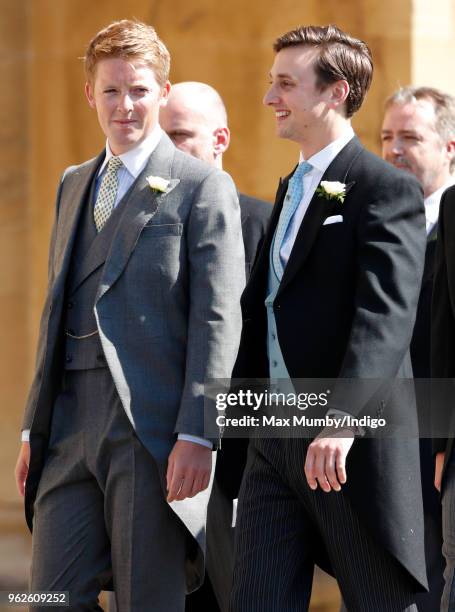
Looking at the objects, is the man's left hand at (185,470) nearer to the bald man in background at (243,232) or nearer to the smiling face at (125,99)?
the bald man in background at (243,232)

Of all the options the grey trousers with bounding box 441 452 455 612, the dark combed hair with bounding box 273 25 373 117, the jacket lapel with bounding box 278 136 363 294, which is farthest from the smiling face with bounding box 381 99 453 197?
the grey trousers with bounding box 441 452 455 612

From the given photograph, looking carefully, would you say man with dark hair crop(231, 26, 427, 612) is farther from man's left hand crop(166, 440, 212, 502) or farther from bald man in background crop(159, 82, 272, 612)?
bald man in background crop(159, 82, 272, 612)

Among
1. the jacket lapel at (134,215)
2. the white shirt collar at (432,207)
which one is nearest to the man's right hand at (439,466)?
the jacket lapel at (134,215)

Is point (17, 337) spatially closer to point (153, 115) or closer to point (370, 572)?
point (153, 115)

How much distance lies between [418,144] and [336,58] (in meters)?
1.63

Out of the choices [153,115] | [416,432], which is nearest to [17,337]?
[153,115]

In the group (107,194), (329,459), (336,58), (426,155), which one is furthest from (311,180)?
(426,155)

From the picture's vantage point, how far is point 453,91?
7191 mm

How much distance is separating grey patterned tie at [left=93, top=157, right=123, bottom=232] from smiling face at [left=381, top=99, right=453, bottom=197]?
5.65 ft

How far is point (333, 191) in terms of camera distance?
450cm

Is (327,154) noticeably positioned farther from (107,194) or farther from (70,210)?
(70,210)

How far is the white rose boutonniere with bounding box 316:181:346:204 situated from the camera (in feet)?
14.8

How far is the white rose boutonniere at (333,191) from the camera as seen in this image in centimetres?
450

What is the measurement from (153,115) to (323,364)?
1.04 m
